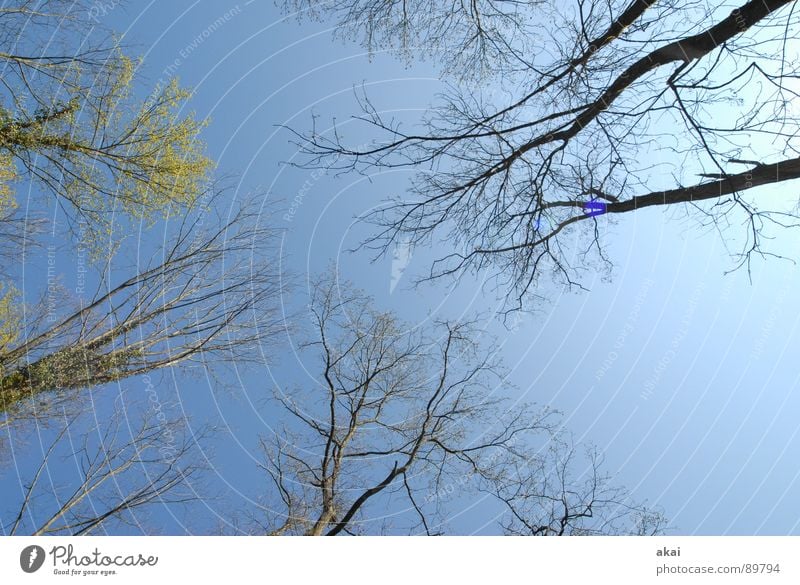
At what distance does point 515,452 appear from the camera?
7.04 metres

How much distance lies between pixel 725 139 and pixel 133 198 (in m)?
7.58

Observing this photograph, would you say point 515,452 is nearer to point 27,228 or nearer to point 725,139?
point 725,139

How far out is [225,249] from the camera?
7.52m

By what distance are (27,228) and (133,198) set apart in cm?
134

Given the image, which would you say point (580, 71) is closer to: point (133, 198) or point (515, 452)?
point (515, 452)

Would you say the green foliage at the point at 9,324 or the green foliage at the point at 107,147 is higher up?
the green foliage at the point at 107,147

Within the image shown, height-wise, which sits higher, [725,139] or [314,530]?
[725,139]

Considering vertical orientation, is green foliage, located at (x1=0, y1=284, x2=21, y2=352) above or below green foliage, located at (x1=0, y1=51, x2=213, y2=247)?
below

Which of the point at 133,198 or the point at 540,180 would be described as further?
the point at 133,198
